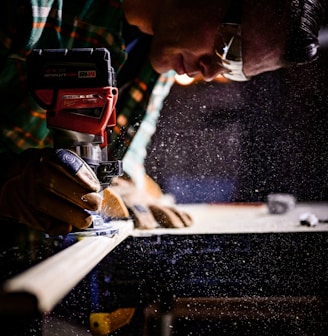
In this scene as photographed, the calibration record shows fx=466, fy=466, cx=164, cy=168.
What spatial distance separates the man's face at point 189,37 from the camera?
1305 mm

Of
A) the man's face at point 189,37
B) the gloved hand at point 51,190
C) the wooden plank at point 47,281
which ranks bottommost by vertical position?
the gloved hand at point 51,190

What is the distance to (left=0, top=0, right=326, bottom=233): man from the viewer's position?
0.92 meters

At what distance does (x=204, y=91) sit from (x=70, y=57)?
4.43 feet

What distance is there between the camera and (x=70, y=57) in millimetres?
951

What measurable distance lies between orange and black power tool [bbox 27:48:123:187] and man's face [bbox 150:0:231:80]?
455 millimetres

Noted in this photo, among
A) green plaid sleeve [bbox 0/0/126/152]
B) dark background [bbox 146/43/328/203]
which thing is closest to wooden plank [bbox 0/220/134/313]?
green plaid sleeve [bbox 0/0/126/152]

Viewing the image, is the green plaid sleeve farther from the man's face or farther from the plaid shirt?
the man's face

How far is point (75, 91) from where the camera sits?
37.7 inches

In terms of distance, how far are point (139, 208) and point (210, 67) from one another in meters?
0.48

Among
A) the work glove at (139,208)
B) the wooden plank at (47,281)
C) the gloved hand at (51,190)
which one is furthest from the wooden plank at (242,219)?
the wooden plank at (47,281)

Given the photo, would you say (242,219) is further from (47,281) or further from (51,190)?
(47,281)

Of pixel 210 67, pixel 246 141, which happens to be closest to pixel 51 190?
pixel 210 67

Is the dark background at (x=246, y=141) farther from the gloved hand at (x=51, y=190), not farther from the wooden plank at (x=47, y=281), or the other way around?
the wooden plank at (x=47, y=281)

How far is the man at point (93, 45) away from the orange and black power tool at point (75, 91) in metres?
0.07
